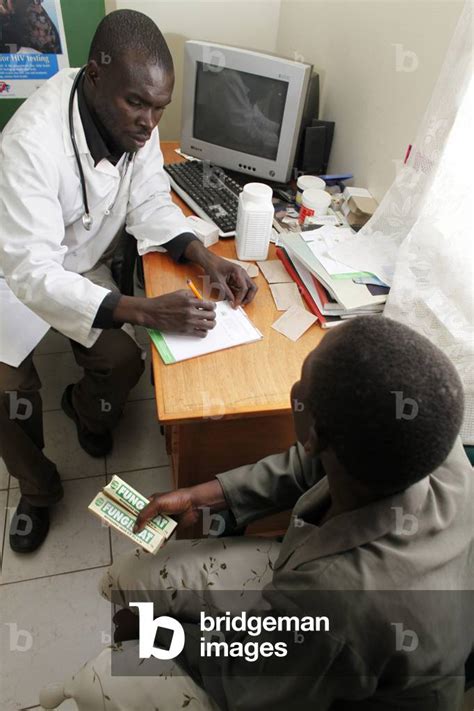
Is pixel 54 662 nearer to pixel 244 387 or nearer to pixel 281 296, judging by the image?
pixel 244 387

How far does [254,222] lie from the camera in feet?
4.33

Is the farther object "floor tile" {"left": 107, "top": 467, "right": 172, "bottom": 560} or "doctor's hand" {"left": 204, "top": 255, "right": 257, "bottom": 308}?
"floor tile" {"left": 107, "top": 467, "right": 172, "bottom": 560}

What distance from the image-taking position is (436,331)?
1.07m

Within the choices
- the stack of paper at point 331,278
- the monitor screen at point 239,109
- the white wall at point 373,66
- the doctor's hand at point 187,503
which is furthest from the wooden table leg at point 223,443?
the monitor screen at point 239,109

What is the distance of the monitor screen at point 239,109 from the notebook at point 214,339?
0.72 metres

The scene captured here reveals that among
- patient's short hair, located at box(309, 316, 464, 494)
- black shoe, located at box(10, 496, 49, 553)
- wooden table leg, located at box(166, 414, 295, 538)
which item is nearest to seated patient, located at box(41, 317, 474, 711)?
patient's short hair, located at box(309, 316, 464, 494)

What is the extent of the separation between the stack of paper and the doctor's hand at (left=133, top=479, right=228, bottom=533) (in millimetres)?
488

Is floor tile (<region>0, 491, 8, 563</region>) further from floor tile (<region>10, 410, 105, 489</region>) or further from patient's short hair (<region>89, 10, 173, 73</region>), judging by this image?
patient's short hair (<region>89, 10, 173, 73</region>)

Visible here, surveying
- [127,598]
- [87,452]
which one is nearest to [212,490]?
[127,598]

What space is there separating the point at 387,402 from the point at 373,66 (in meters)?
1.34

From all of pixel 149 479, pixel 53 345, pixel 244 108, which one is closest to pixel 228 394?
pixel 149 479

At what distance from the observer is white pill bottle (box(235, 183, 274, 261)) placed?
1290 millimetres

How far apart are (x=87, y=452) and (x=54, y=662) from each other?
646mm

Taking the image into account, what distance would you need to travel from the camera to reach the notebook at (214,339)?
1.10 metres
